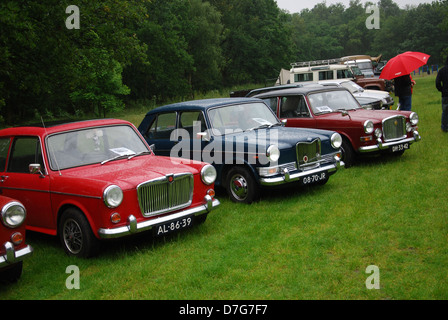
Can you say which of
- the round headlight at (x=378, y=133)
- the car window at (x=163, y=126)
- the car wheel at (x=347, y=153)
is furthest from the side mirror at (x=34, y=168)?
the round headlight at (x=378, y=133)

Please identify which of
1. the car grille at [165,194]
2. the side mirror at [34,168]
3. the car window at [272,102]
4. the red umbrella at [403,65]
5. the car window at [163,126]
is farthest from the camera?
the red umbrella at [403,65]

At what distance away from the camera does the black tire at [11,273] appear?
518 centimetres

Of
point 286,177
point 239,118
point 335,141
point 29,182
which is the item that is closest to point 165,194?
point 29,182

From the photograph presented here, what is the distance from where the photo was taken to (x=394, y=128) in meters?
9.95

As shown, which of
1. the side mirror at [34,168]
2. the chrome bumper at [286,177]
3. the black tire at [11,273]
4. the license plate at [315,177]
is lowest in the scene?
the black tire at [11,273]

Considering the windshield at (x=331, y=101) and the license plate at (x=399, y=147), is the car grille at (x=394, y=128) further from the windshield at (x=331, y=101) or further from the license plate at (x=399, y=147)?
the windshield at (x=331, y=101)

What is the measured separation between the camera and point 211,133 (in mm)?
8156

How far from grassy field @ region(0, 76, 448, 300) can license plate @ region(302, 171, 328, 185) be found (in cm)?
31

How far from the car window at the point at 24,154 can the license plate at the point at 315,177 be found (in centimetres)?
421

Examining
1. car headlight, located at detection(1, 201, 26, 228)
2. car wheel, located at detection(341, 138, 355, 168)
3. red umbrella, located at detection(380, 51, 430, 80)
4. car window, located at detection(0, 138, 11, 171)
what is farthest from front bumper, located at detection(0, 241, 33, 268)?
red umbrella, located at detection(380, 51, 430, 80)

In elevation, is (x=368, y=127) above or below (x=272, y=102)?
below

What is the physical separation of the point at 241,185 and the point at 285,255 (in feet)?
8.42

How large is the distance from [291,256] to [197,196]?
1.70 metres

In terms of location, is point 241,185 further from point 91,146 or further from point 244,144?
point 91,146
